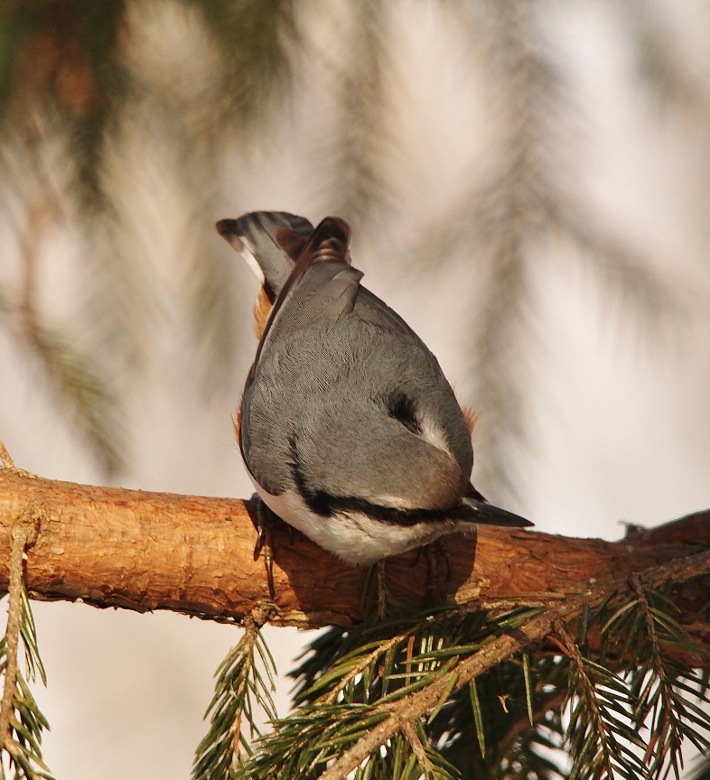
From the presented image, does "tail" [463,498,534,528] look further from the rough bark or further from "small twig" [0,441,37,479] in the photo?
"small twig" [0,441,37,479]

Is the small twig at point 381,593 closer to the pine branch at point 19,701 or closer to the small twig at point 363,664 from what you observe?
the small twig at point 363,664

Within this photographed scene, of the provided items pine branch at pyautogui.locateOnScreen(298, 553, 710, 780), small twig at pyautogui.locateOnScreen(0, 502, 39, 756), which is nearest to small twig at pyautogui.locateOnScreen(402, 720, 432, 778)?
pine branch at pyautogui.locateOnScreen(298, 553, 710, 780)

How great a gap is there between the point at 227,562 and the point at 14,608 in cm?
36

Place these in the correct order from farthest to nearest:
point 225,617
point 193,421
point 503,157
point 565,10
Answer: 1. point 193,421
2. point 503,157
3. point 565,10
4. point 225,617

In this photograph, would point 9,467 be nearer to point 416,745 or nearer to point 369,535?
point 369,535

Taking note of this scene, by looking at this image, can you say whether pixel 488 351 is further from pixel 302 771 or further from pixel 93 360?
pixel 302 771

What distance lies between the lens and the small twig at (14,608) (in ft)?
3.13

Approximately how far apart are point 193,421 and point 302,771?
75.1 inches

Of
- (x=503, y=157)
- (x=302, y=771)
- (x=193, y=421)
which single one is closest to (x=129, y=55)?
(x=503, y=157)

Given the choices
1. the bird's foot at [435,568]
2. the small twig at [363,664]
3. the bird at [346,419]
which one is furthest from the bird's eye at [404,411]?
the small twig at [363,664]

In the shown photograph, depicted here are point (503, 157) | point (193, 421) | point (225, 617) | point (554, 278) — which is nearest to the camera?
point (225, 617)

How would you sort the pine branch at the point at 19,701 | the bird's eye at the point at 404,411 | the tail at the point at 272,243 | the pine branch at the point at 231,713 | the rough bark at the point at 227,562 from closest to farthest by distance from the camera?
1. the pine branch at the point at 19,701
2. the pine branch at the point at 231,713
3. the rough bark at the point at 227,562
4. the bird's eye at the point at 404,411
5. the tail at the point at 272,243

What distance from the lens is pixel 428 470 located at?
1.38 m

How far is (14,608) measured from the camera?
1.08 metres
